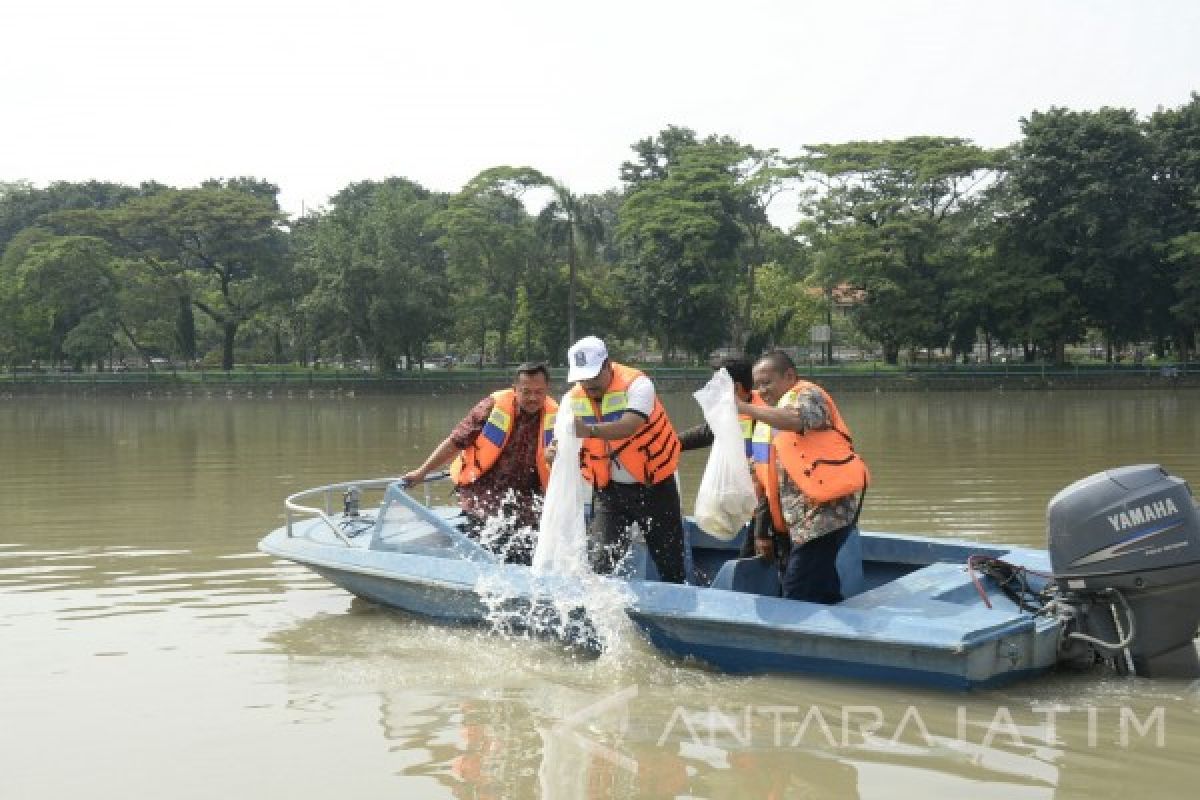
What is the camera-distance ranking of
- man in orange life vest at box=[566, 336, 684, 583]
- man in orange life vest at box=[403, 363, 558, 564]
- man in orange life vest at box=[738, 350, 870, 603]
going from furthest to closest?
man in orange life vest at box=[403, 363, 558, 564] → man in orange life vest at box=[566, 336, 684, 583] → man in orange life vest at box=[738, 350, 870, 603]

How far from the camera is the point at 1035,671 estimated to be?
18.9 ft

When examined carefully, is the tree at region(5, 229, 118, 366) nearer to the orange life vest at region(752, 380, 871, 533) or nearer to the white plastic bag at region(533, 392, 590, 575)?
the white plastic bag at region(533, 392, 590, 575)

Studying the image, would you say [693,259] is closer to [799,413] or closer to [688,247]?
[688,247]

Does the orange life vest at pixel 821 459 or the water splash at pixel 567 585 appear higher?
the orange life vest at pixel 821 459

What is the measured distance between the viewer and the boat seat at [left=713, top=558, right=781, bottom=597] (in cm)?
653

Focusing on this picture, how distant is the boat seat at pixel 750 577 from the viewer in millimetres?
6527

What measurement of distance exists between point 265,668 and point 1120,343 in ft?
141

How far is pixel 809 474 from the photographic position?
5969mm

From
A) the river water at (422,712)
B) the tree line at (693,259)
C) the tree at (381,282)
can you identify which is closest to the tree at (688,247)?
the tree line at (693,259)

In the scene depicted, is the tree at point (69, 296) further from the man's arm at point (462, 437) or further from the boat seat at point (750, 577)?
the boat seat at point (750, 577)

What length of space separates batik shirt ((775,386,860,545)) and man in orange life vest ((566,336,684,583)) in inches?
24.8

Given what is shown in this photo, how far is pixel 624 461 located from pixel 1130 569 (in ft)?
7.98

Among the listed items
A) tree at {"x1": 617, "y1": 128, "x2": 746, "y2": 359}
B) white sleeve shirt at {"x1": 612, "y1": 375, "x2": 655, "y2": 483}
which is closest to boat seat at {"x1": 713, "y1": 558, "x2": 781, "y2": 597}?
white sleeve shirt at {"x1": 612, "y1": 375, "x2": 655, "y2": 483}

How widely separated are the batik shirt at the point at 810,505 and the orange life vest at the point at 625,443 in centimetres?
65
